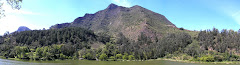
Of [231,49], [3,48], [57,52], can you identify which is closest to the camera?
[57,52]

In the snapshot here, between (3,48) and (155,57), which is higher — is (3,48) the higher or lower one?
the higher one

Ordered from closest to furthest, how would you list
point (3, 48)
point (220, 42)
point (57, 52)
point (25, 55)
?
point (25, 55)
point (57, 52)
point (3, 48)
point (220, 42)

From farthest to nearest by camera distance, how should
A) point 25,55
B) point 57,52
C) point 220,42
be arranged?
point 220,42 → point 57,52 → point 25,55

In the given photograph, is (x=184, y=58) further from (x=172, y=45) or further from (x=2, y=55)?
(x=2, y=55)

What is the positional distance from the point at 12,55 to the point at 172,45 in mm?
153695

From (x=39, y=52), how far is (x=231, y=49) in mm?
176096

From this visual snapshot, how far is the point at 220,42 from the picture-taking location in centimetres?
18575

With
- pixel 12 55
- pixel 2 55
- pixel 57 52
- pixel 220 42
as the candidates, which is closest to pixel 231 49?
pixel 220 42

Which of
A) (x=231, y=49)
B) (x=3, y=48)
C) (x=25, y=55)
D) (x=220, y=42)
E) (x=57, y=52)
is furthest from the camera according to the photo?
(x=220, y=42)

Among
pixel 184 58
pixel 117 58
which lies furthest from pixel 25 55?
pixel 184 58

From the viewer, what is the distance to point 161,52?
17838 cm

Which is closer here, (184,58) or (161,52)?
(184,58)

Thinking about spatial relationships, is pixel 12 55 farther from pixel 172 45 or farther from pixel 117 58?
pixel 172 45

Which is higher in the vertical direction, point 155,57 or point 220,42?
point 220,42
